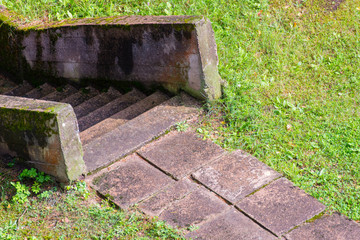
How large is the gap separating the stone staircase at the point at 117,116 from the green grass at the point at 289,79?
20.9 inches

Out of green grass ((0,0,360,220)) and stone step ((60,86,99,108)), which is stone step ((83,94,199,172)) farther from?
stone step ((60,86,99,108))

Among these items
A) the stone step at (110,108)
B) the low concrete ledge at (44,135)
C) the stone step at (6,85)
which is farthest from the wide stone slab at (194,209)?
the stone step at (6,85)

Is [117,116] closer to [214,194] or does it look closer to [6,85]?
[214,194]

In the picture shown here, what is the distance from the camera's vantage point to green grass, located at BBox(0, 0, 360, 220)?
→ 4562mm

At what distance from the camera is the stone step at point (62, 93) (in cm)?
636

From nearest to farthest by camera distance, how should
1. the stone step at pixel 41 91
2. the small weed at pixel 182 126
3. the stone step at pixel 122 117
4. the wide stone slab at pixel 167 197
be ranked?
the wide stone slab at pixel 167 197
the small weed at pixel 182 126
the stone step at pixel 122 117
the stone step at pixel 41 91

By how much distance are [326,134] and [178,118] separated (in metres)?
1.56

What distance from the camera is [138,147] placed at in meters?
4.72

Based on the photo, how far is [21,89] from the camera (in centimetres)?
688

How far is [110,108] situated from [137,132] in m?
0.94

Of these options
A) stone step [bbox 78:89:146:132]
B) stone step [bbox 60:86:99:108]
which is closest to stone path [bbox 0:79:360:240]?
stone step [bbox 78:89:146:132]

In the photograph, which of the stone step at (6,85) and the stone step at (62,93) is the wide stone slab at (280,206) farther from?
the stone step at (6,85)

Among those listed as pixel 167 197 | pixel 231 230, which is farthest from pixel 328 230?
pixel 167 197

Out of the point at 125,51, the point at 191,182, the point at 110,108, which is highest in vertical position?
the point at 125,51
